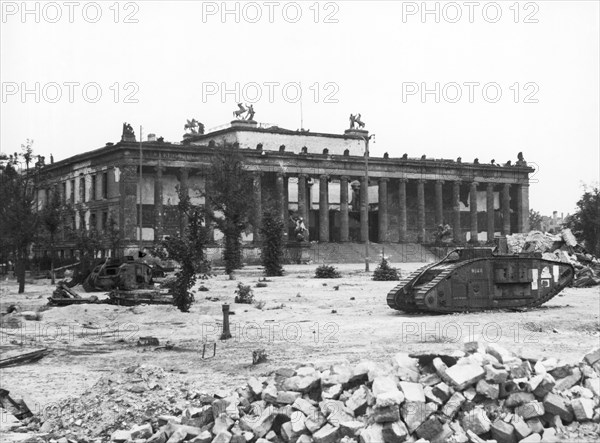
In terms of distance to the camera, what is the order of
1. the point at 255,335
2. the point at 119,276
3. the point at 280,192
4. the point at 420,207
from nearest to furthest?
the point at 255,335 < the point at 119,276 < the point at 280,192 < the point at 420,207

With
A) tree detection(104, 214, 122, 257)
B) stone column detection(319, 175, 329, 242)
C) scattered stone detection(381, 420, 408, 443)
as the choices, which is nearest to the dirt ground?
scattered stone detection(381, 420, 408, 443)

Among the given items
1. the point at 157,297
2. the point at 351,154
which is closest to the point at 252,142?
the point at 351,154

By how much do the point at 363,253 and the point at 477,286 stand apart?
40.0 m

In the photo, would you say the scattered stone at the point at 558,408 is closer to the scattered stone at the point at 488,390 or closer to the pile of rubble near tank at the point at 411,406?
the pile of rubble near tank at the point at 411,406

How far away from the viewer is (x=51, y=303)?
88.5ft

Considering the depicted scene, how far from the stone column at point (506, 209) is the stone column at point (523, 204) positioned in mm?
1439

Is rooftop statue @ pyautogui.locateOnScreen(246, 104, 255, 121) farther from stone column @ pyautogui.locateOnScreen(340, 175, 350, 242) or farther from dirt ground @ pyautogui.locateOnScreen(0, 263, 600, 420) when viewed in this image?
dirt ground @ pyautogui.locateOnScreen(0, 263, 600, 420)

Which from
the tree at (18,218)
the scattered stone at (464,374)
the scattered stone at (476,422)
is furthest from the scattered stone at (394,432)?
the tree at (18,218)

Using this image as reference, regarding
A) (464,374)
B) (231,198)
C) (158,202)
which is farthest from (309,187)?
(464,374)

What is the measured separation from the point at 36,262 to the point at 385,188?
1191 inches

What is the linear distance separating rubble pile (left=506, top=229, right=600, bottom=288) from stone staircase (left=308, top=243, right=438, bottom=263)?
18.4 m

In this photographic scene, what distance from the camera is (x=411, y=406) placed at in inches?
349

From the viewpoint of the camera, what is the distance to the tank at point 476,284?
70.4 ft

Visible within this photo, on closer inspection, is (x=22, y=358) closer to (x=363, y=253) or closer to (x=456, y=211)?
(x=363, y=253)
